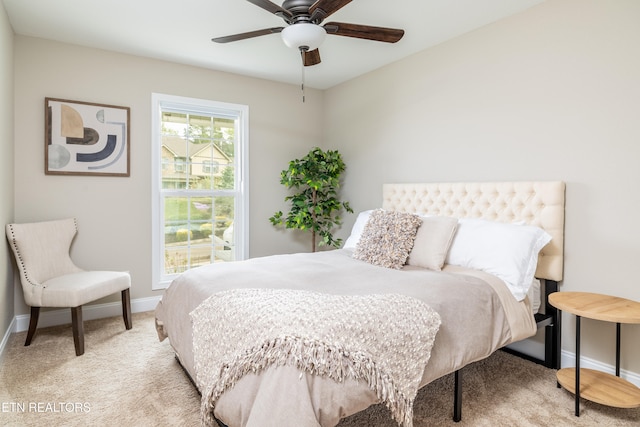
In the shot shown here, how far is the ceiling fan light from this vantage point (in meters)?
2.08

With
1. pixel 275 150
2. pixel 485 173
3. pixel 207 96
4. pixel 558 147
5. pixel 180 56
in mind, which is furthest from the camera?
pixel 275 150

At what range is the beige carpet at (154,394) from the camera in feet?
6.30

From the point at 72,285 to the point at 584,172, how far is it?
3.77 m

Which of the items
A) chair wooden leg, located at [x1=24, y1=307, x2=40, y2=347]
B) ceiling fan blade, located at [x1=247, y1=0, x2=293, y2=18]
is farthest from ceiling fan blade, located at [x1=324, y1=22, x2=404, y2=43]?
chair wooden leg, located at [x1=24, y1=307, x2=40, y2=347]

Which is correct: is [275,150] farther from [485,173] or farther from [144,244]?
[485,173]

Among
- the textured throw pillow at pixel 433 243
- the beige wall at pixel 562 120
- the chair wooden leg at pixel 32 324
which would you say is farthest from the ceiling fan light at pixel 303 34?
the chair wooden leg at pixel 32 324

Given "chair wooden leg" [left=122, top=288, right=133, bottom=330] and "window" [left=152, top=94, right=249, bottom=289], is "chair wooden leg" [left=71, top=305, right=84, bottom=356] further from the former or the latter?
"window" [left=152, top=94, right=249, bottom=289]

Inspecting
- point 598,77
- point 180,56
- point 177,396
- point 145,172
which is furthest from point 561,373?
point 180,56

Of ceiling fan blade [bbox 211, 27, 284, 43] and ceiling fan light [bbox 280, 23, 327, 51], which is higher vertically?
ceiling fan blade [bbox 211, 27, 284, 43]

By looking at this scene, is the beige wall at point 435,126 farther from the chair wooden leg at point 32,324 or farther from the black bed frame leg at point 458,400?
the black bed frame leg at point 458,400

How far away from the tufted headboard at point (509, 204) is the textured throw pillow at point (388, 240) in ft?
1.89

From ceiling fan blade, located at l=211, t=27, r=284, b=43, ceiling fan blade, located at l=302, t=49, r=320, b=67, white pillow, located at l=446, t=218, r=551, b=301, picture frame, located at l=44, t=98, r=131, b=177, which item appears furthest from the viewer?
picture frame, located at l=44, t=98, r=131, b=177

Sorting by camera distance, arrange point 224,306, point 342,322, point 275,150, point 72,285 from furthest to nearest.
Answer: point 275,150, point 72,285, point 224,306, point 342,322

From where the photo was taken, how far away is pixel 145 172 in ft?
12.0
